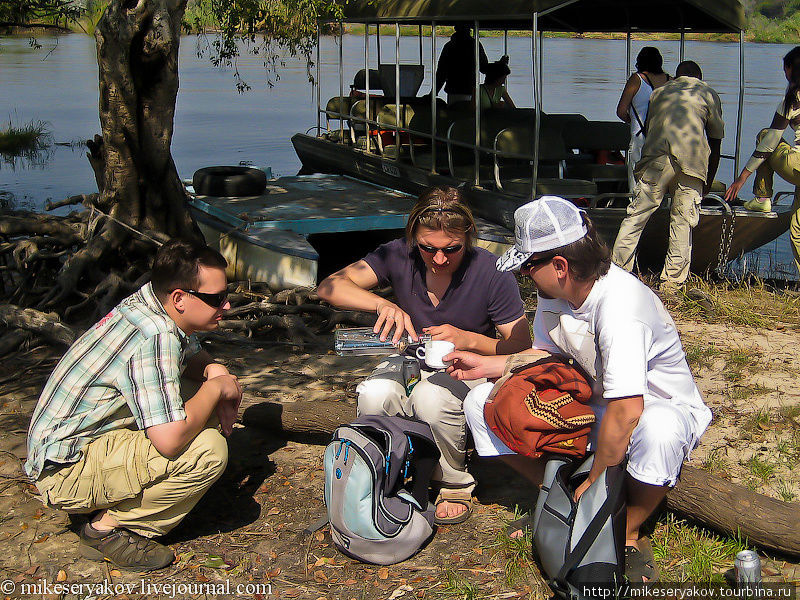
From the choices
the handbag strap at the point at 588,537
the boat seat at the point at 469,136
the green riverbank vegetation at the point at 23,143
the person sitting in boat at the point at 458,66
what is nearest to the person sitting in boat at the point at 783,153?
the boat seat at the point at 469,136

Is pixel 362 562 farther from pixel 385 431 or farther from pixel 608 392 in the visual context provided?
pixel 608 392

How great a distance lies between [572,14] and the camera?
11.5 m

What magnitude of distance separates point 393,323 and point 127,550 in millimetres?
1431

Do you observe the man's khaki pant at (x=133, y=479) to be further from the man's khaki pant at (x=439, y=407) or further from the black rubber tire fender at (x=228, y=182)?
the black rubber tire fender at (x=228, y=182)

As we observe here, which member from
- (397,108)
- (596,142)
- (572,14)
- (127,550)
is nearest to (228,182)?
(397,108)

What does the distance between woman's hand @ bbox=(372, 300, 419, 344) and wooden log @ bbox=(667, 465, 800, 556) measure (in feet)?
4.33

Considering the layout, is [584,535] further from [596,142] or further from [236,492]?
[596,142]

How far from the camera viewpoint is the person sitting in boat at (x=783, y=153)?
289 inches

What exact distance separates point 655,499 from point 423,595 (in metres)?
0.96

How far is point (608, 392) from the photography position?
319 cm

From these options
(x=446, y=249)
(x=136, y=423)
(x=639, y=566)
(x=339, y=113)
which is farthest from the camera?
(x=339, y=113)

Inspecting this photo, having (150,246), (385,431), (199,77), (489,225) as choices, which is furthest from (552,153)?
(199,77)

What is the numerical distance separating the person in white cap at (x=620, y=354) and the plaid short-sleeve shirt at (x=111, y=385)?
1.35 meters

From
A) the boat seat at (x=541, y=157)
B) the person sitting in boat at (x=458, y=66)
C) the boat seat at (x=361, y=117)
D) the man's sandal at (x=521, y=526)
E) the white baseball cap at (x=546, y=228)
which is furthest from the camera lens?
the boat seat at (x=361, y=117)
